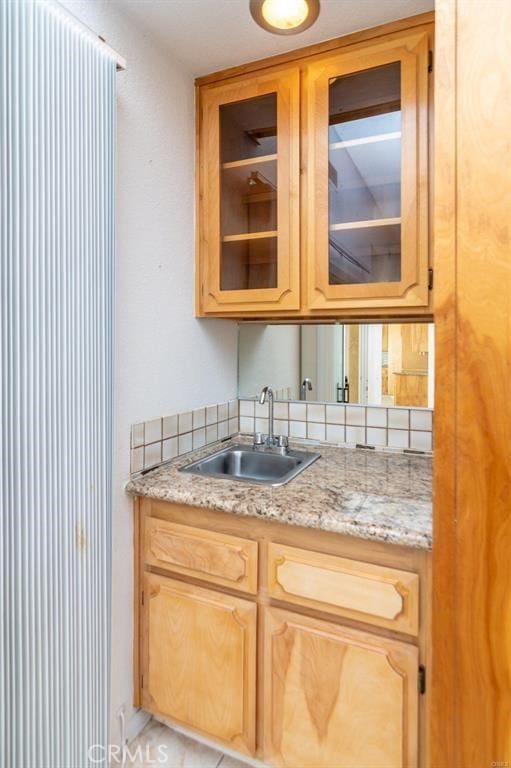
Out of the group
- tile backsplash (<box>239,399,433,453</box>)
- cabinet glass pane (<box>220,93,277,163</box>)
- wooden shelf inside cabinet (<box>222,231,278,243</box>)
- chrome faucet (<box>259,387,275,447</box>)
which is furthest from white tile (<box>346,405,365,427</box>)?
cabinet glass pane (<box>220,93,277,163</box>)

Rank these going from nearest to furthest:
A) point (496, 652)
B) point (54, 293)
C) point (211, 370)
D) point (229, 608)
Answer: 1. point (496, 652)
2. point (54, 293)
3. point (229, 608)
4. point (211, 370)

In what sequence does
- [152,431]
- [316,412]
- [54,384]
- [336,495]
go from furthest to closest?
[316,412]
[152,431]
[336,495]
[54,384]

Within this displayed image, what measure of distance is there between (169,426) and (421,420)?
991 mm

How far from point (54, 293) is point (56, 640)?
0.85 m

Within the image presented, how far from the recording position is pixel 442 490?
81 cm

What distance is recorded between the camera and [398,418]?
168 cm

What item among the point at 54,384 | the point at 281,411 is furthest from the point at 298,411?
the point at 54,384

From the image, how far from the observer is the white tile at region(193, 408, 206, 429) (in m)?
1.70

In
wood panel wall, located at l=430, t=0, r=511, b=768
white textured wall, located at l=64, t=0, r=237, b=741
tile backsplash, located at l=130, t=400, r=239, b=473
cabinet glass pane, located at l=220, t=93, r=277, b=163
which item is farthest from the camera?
cabinet glass pane, located at l=220, t=93, r=277, b=163

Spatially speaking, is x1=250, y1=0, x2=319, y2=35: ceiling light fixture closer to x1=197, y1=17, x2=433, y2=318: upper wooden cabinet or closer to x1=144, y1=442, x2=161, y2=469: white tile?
x1=197, y1=17, x2=433, y2=318: upper wooden cabinet

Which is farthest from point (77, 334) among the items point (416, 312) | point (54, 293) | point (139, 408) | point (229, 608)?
point (416, 312)

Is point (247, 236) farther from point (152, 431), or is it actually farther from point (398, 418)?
point (398, 418)

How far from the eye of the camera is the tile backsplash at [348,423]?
5.41 feet

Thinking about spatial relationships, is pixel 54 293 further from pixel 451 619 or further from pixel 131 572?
pixel 451 619
